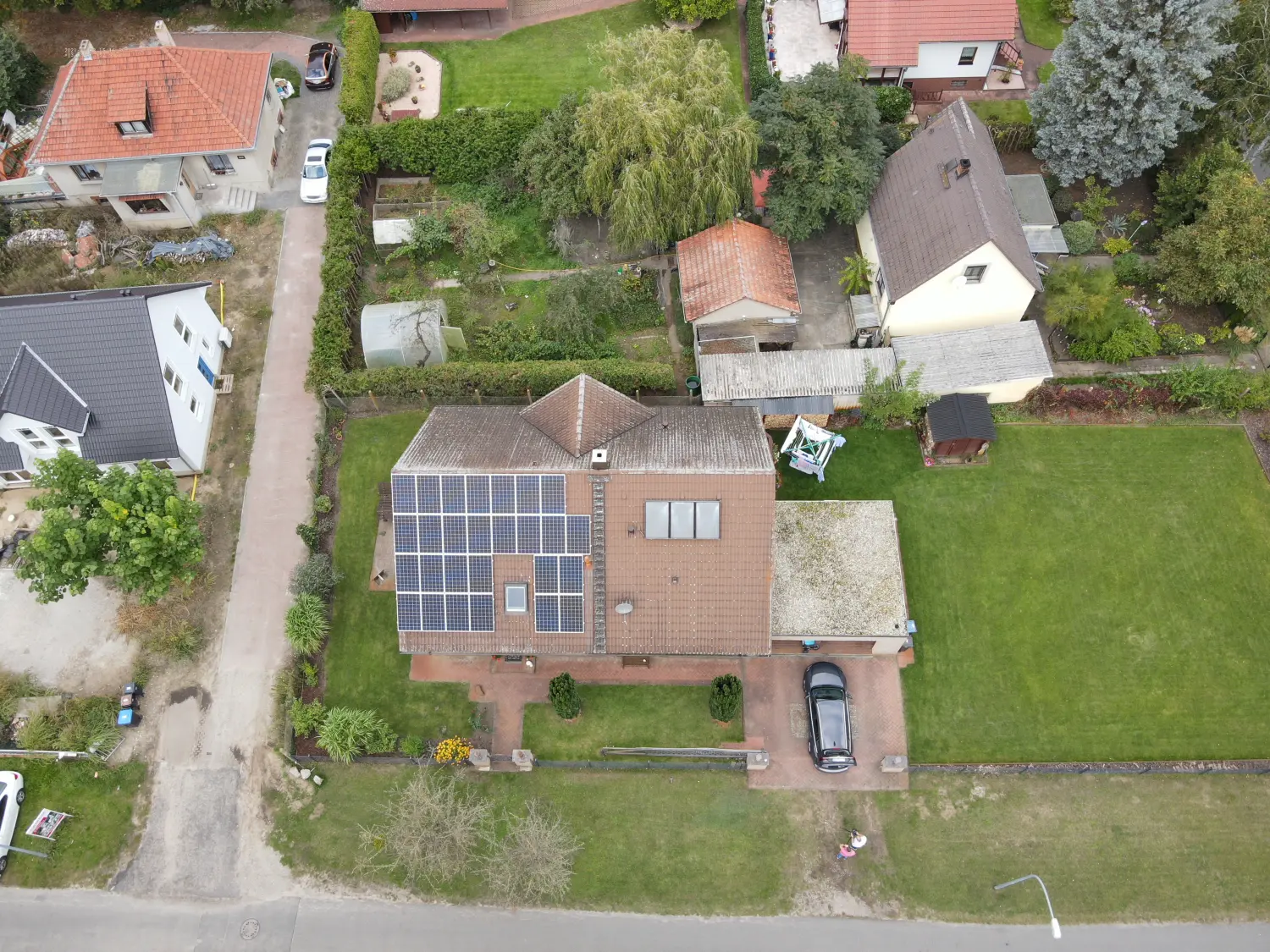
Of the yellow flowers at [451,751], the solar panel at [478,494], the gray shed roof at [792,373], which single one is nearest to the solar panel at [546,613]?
the solar panel at [478,494]

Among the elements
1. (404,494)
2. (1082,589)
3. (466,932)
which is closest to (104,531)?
(404,494)

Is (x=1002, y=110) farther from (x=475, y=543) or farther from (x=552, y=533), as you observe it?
(x=475, y=543)

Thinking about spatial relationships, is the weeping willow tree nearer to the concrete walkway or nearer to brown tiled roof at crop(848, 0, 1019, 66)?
brown tiled roof at crop(848, 0, 1019, 66)

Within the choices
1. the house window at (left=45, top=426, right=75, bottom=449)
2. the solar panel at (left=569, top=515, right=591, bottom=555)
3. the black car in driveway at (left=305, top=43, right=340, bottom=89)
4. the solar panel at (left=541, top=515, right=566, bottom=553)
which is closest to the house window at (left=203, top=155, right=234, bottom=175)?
the black car in driveway at (left=305, top=43, right=340, bottom=89)

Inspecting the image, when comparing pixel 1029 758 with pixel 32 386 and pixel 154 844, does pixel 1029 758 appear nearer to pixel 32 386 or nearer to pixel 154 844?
pixel 154 844

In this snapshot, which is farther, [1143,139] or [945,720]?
[1143,139]

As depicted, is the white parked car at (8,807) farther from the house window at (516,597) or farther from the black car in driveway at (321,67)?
the black car in driveway at (321,67)

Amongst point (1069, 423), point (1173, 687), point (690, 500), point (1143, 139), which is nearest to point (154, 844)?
point (690, 500)
